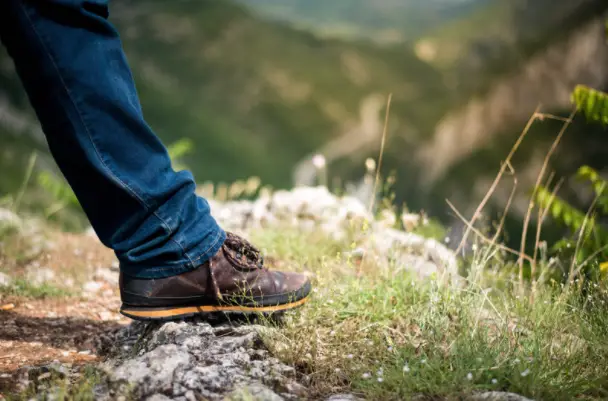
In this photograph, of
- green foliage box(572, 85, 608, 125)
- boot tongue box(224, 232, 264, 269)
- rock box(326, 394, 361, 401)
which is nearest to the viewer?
rock box(326, 394, 361, 401)

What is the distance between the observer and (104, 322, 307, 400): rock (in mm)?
1487

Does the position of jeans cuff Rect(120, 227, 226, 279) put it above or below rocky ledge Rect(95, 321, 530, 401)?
above

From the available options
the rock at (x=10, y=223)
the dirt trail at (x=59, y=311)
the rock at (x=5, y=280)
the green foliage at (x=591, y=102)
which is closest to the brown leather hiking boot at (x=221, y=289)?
the dirt trail at (x=59, y=311)

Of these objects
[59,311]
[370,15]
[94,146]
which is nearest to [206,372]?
[94,146]

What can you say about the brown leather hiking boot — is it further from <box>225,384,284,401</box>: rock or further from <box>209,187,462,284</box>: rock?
<box>209,187,462,284</box>: rock

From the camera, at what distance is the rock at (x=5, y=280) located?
2.61m

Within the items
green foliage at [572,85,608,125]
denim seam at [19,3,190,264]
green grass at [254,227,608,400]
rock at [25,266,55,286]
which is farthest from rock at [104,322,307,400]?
green foliage at [572,85,608,125]

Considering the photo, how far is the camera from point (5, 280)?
2705 mm

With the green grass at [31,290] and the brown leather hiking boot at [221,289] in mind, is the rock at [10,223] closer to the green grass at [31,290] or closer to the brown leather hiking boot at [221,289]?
the green grass at [31,290]

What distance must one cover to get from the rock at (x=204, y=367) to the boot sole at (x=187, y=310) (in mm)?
47

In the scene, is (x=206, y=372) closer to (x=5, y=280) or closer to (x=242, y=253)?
(x=242, y=253)

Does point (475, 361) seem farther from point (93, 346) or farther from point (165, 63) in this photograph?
point (165, 63)

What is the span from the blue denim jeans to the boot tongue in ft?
0.52

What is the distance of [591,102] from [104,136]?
2.67m
